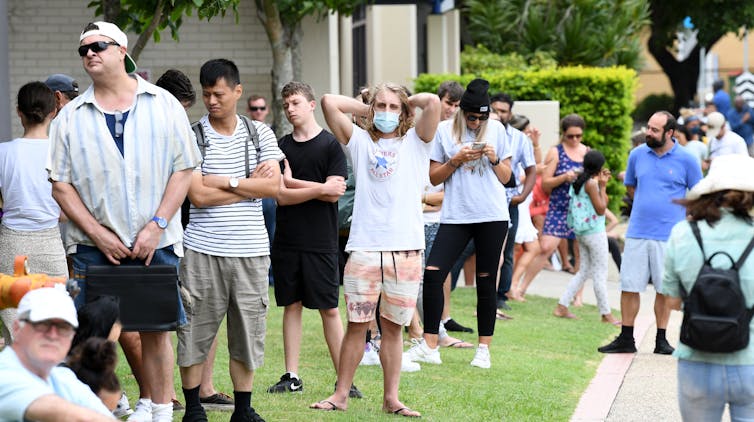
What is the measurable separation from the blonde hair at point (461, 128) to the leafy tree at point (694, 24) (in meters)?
28.9

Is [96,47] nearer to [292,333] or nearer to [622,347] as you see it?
[292,333]

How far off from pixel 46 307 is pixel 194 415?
101 inches

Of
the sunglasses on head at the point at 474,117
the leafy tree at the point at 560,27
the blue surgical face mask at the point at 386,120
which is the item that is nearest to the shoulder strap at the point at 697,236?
the blue surgical face mask at the point at 386,120

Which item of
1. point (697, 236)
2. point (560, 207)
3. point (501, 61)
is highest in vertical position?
point (501, 61)

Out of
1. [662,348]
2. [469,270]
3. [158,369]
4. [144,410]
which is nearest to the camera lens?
[158,369]

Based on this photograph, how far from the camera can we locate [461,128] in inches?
360

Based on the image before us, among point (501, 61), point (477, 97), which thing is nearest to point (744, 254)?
point (477, 97)

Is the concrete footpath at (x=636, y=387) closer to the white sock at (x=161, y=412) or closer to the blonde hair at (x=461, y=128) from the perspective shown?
the blonde hair at (x=461, y=128)

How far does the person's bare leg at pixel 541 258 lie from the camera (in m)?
13.1

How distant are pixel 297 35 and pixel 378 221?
27.7 feet

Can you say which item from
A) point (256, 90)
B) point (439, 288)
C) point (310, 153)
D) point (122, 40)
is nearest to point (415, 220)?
point (310, 153)

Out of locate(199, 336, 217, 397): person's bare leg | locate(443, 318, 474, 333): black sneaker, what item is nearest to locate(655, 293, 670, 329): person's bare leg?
locate(443, 318, 474, 333): black sneaker

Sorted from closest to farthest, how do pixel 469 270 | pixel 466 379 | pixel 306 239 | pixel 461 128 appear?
pixel 306 239, pixel 466 379, pixel 461 128, pixel 469 270

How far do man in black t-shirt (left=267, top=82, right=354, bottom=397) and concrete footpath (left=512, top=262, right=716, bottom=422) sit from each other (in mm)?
1671
